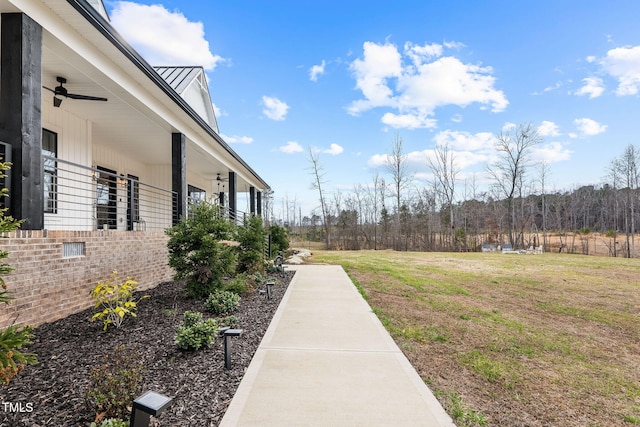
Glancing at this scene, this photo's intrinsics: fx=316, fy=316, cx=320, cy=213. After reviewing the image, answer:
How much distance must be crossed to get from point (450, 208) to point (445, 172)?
10.9 ft

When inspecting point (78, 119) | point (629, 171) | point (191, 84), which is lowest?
point (78, 119)

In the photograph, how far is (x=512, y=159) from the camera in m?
26.3

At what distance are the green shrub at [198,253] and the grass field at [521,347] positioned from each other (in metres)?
3.05

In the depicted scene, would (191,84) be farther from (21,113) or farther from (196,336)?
(196,336)

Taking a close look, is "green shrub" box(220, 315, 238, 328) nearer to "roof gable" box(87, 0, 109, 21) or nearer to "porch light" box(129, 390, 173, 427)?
"porch light" box(129, 390, 173, 427)

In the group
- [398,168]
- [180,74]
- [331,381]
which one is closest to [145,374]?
[331,381]

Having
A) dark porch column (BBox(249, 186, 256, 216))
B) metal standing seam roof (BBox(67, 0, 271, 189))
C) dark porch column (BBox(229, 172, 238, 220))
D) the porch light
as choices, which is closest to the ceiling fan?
metal standing seam roof (BBox(67, 0, 271, 189))

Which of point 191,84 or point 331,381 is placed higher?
point 191,84

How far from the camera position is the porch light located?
5.96 ft

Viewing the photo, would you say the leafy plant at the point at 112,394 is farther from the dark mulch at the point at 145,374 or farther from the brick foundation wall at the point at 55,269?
the brick foundation wall at the point at 55,269

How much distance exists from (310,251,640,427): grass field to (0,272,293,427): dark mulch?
1.97m

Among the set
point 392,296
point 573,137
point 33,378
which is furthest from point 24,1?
point 573,137

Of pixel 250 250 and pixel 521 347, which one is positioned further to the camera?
pixel 250 250

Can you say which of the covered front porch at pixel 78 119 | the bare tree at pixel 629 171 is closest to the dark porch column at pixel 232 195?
the covered front porch at pixel 78 119
